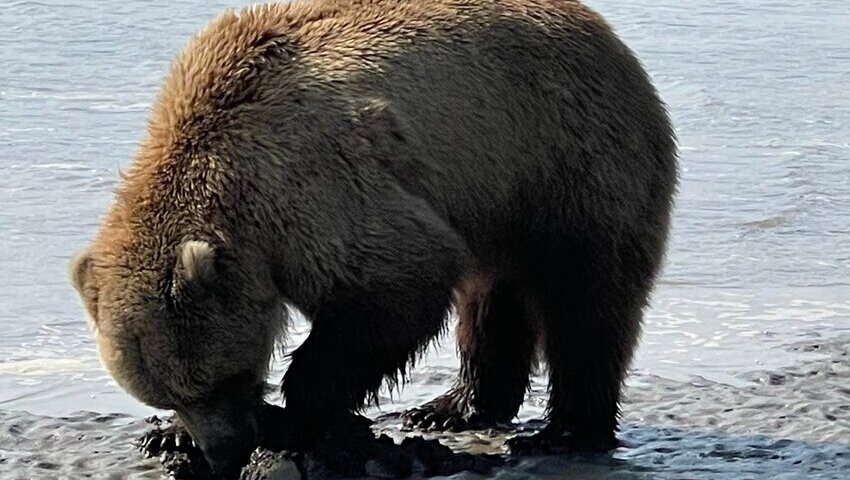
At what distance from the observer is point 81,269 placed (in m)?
5.26

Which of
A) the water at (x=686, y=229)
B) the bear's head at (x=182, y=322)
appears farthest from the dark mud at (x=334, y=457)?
the bear's head at (x=182, y=322)

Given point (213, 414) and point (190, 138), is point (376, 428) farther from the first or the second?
point (190, 138)

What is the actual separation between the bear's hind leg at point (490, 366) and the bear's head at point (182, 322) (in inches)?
52.6

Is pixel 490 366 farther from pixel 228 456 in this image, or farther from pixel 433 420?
pixel 228 456

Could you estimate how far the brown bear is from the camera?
5195mm

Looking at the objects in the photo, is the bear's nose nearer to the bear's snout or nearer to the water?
the bear's snout

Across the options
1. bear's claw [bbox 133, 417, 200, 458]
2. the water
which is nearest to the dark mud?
bear's claw [bbox 133, 417, 200, 458]

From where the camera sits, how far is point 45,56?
12.5 metres

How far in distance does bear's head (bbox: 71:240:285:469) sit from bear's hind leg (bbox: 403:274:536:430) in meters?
1.34

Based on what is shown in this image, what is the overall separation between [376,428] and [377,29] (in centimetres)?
157

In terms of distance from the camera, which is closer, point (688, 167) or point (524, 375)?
point (524, 375)

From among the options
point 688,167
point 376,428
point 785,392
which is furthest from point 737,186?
point 376,428

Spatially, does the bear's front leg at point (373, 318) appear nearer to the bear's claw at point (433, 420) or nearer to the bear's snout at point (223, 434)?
the bear's snout at point (223, 434)

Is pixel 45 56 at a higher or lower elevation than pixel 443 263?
lower
